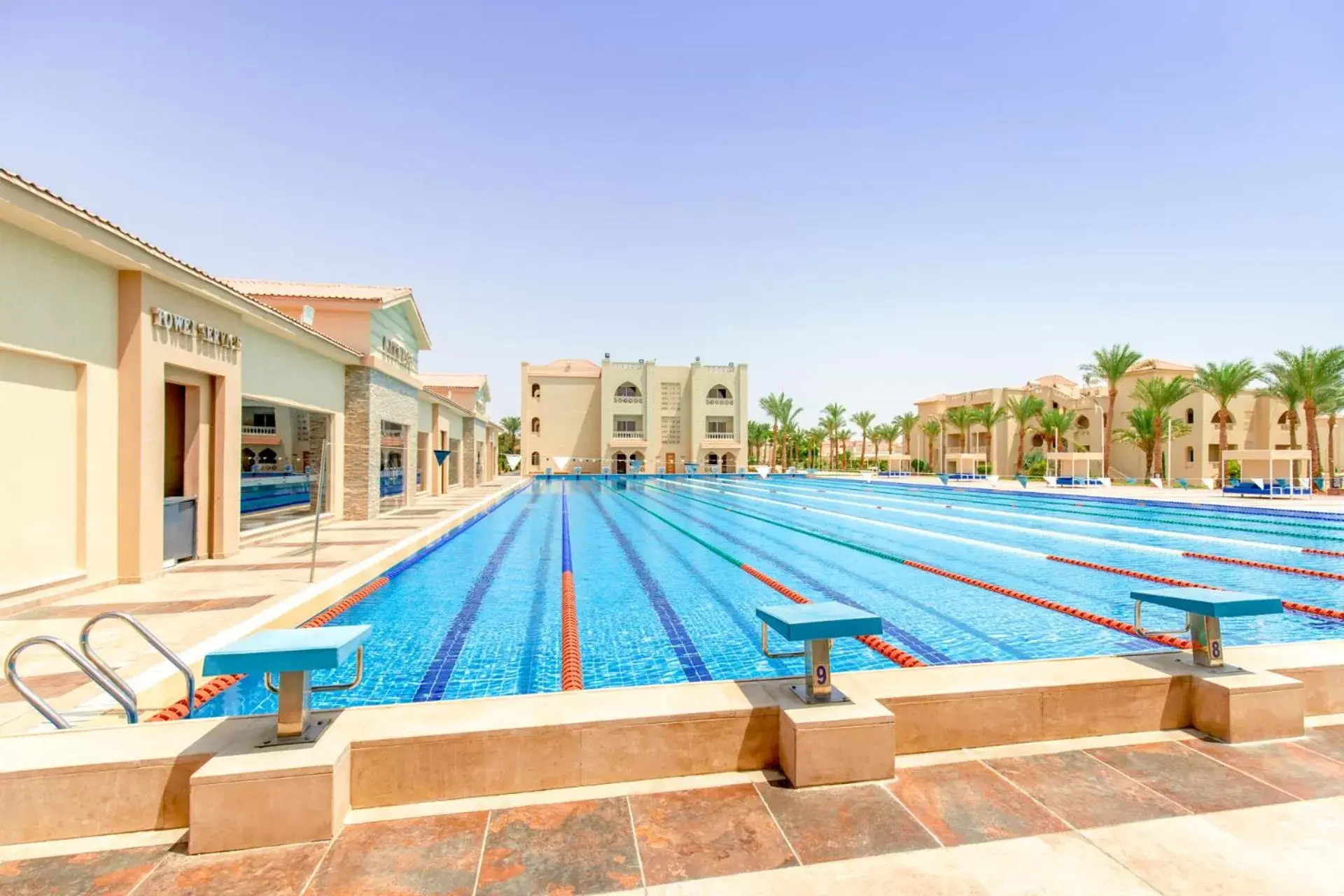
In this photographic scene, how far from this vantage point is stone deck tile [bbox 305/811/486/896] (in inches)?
84.1

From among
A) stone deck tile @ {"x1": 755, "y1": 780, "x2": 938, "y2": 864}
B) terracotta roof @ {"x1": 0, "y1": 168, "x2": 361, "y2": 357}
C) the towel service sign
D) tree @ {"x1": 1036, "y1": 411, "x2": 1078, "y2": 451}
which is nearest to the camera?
stone deck tile @ {"x1": 755, "y1": 780, "x2": 938, "y2": 864}

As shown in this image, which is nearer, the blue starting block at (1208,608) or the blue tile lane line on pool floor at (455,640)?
the blue starting block at (1208,608)

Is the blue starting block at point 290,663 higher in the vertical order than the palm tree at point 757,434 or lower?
lower

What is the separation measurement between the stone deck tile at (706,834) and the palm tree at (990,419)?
4489 centimetres

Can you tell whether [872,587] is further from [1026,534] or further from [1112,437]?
[1112,437]

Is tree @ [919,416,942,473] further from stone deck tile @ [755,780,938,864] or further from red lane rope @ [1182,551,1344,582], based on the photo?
stone deck tile @ [755,780,938,864]

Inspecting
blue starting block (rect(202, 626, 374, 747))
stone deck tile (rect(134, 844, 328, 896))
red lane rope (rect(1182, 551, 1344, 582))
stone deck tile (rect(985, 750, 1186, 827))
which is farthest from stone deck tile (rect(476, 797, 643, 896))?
red lane rope (rect(1182, 551, 1344, 582))

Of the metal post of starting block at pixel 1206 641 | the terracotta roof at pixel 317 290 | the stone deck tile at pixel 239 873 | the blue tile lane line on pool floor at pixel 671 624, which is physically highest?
the terracotta roof at pixel 317 290

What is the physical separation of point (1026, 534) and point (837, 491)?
47.3ft

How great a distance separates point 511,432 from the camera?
7075 cm

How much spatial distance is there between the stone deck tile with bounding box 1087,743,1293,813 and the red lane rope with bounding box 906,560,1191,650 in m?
0.92

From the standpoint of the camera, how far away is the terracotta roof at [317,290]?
46.6 ft

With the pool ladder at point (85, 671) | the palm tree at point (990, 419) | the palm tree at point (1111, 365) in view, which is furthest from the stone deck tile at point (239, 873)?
the palm tree at point (990, 419)

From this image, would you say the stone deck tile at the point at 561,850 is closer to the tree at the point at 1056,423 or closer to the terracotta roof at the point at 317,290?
the terracotta roof at the point at 317,290
